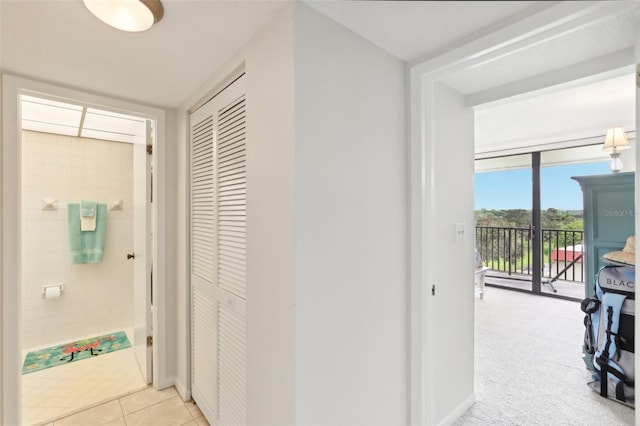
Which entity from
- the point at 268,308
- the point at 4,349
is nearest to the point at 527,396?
the point at 268,308

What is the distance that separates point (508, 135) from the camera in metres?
4.16

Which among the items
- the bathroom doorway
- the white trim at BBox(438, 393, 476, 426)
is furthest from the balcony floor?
the bathroom doorway

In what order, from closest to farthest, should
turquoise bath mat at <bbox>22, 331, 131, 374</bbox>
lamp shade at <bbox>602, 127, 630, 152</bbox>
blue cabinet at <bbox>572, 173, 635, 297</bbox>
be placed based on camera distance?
1. turquoise bath mat at <bbox>22, 331, 131, 374</bbox>
2. blue cabinet at <bbox>572, 173, 635, 297</bbox>
3. lamp shade at <bbox>602, 127, 630, 152</bbox>

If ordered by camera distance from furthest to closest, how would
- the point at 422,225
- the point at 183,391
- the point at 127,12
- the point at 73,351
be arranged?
the point at 73,351 → the point at 183,391 → the point at 422,225 → the point at 127,12

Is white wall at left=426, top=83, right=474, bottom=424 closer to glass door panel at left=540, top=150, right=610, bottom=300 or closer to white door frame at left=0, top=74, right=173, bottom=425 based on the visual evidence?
white door frame at left=0, top=74, right=173, bottom=425

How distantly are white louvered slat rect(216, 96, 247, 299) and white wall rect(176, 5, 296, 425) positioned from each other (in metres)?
0.14

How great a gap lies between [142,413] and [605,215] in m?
4.21

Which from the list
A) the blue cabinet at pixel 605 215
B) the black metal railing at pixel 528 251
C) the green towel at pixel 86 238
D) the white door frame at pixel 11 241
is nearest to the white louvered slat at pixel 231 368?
the white door frame at pixel 11 241

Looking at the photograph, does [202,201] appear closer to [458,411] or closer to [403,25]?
[403,25]

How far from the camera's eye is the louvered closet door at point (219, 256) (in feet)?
5.05

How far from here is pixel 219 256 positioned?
5.70 ft

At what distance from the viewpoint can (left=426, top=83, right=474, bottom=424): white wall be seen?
1.69 m

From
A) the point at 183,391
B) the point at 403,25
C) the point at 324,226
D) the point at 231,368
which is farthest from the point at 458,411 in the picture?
the point at 403,25

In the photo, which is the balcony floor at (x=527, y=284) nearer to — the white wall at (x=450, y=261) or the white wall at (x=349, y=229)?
the white wall at (x=450, y=261)
